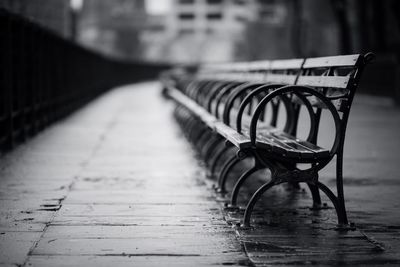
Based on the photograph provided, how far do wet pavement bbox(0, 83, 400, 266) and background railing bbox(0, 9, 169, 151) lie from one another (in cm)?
85

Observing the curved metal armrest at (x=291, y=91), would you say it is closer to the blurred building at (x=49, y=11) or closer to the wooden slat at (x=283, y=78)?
the wooden slat at (x=283, y=78)

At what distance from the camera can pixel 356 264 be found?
447cm

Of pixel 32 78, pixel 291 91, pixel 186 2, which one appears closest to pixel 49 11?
pixel 32 78

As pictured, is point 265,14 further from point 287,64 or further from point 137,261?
point 137,261

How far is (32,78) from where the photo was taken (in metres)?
12.4

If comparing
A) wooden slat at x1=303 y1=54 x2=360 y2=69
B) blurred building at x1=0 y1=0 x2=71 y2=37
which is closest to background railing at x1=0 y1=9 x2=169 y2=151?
blurred building at x1=0 y1=0 x2=71 y2=37

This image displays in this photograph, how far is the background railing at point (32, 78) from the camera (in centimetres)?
1024

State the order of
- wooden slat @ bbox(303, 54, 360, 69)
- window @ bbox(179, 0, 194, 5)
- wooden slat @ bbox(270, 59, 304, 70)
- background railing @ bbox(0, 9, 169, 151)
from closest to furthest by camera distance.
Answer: wooden slat @ bbox(303, 54, 360, 69) < wooden slat @ bbox(270, 59, 304, 70) < background railing @ bbox(0, 9, 169, 151) < window @ bbox(179, 0, 194, 5)

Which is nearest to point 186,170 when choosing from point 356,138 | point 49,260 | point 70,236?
point 70,236

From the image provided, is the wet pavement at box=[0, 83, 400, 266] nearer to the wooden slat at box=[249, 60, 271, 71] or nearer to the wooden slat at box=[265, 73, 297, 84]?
the wooden slat at box=[265, 73, 297, 84]

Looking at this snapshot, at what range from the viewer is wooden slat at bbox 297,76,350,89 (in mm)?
5355

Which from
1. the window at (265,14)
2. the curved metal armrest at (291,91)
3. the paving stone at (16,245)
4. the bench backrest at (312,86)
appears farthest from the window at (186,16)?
the paving stone at (16,245)

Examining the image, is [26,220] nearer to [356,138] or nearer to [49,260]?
[49,260]

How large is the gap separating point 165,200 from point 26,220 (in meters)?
1.33
